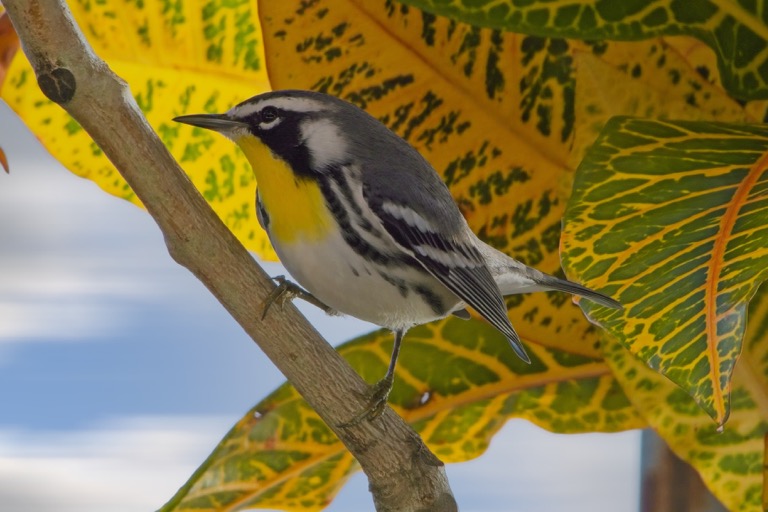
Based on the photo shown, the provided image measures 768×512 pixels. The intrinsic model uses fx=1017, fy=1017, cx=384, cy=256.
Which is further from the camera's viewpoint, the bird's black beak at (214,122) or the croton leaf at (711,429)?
the croton leaf at (711,429)

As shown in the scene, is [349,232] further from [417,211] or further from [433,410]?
[433,410]

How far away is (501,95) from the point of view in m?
0.52

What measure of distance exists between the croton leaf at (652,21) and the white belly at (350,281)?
4.3 inches

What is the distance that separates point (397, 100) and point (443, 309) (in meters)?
0.12

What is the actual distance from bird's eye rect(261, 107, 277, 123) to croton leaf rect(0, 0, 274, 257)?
0.14 m

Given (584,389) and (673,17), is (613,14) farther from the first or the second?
(584,389)

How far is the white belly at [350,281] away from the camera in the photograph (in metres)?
0.43

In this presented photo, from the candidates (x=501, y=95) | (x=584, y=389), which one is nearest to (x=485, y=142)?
(x=501, y=95)

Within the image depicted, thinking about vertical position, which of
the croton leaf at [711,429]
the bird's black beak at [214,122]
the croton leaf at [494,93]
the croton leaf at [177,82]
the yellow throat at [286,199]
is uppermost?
the croton leaf at [177,82]

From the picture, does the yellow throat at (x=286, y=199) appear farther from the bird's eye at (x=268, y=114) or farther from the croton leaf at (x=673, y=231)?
the croton leaf at (x=673, y=231)

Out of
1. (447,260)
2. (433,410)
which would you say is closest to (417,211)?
(447,260)

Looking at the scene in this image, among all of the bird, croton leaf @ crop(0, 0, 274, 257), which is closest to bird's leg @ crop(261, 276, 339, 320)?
the bird

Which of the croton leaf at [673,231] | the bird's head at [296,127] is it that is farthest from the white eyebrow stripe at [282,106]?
the croton leaf at [673,231]

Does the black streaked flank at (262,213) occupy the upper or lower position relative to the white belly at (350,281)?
upper
